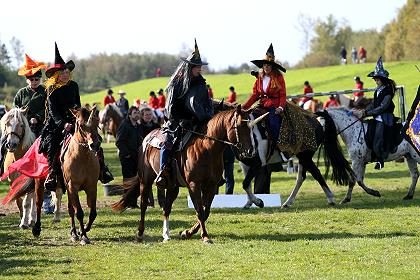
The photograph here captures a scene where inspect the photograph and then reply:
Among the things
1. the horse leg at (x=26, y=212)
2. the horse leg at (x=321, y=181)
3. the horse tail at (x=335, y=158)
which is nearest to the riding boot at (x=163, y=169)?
the horse leg at (x=26, y=212)

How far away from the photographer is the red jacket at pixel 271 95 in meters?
15.9

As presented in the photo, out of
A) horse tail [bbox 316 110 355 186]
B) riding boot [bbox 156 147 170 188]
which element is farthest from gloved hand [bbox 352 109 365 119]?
riding boot [bbox 156 147 170 188]

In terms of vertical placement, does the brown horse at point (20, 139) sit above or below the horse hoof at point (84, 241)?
above

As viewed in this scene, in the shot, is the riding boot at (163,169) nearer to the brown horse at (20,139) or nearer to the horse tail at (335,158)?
the brown horse at (20,139)

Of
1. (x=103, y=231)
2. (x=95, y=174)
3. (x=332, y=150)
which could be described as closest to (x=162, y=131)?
(x=95, y=174)

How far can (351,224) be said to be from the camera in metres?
14.0

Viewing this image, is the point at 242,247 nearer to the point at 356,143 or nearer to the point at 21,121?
the point at 21,121

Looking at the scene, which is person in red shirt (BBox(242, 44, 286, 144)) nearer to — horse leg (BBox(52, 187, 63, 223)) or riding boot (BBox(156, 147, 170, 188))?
riding boot (BBox(156, 147, 170, 188))

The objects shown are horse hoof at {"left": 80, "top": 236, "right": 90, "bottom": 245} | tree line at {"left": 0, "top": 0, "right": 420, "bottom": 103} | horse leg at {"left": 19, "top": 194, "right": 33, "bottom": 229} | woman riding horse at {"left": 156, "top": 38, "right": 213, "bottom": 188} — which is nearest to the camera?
woman riding horse at {"left": 156, "top": 38, "right": 213, "bottom": 188}

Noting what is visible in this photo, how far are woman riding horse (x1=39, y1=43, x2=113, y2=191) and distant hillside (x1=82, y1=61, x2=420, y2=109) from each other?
4371cm

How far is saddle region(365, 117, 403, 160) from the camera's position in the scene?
699 inches

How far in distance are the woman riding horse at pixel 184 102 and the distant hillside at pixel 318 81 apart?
1731 inches

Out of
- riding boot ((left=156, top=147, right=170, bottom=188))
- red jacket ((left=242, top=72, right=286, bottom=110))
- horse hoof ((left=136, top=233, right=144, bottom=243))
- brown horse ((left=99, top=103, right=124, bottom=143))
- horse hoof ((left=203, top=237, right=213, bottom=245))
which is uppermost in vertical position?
red jacket ((left=242, top=72, right=286, bottom=110))

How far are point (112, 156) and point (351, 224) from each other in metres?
22.2
